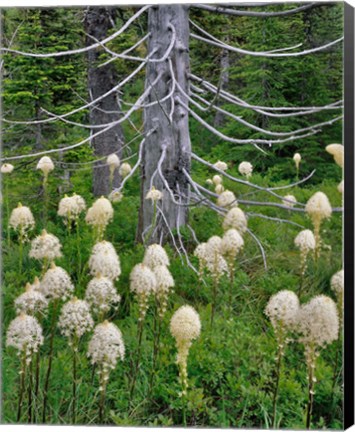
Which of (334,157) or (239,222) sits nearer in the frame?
(334,157)

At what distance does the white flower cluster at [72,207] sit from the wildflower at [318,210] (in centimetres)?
122

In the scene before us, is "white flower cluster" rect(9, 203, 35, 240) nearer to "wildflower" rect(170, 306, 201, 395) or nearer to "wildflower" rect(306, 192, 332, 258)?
"wildflower" rect(170, 306, 201, 395)

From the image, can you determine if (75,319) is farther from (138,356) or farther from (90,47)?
(90,47)

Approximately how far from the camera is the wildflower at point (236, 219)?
12.5 ft

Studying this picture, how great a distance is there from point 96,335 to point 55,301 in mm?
339

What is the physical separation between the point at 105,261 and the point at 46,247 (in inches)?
13.0

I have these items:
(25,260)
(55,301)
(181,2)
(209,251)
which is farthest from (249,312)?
(181,2)

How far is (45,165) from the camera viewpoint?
13.3ft

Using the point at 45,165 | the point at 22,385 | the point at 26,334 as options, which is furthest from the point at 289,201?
the point at 22,385

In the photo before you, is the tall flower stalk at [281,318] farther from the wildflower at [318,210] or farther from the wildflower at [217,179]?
the wildflower at [217,179]

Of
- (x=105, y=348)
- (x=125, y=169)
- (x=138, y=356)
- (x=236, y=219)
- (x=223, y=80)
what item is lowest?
(x=138, y=356)

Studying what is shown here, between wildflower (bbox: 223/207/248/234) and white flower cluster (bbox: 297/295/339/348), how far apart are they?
Result: 22.2 inches

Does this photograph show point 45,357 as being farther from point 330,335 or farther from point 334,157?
point 334,157

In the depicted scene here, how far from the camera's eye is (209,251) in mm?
3859
